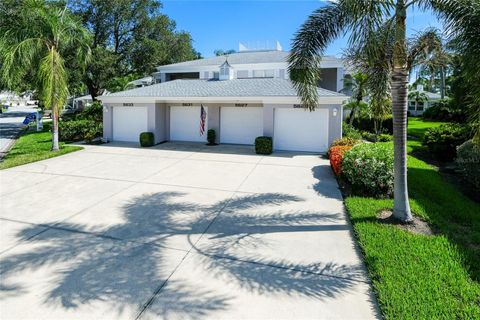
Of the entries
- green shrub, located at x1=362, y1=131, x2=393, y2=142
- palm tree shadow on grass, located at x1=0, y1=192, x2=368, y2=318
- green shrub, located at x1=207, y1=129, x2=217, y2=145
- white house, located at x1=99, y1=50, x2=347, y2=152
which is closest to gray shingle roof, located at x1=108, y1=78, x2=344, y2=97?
white house, located at x1=99, y1=50, x2=347, y2=152

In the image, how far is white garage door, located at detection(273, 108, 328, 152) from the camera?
15594 millimetres

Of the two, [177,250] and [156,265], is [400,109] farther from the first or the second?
[156,265]

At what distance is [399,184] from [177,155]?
1038cm

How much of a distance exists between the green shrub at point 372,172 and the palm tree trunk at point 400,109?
1.66 m

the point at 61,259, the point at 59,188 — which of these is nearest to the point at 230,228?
the point at 61,259

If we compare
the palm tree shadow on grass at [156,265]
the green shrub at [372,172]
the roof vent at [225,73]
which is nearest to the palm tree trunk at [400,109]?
the palm tree shadow on grass at [156,265]

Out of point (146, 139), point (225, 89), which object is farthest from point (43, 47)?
point (225, 89)

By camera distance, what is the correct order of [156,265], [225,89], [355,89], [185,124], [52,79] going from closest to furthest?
[156,265] → [52,79] → [225,89] → [185,124] → [355,89]

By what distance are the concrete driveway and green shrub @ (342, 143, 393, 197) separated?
82 cm

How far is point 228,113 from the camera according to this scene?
18.5 metres

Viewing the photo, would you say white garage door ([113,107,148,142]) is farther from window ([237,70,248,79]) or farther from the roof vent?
window ([237,70,248,79])

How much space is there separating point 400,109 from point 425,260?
2935 mm

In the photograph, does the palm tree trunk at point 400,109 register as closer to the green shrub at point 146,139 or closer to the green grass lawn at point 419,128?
the green shrub at point 146,139

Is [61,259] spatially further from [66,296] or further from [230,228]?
[230,228]
